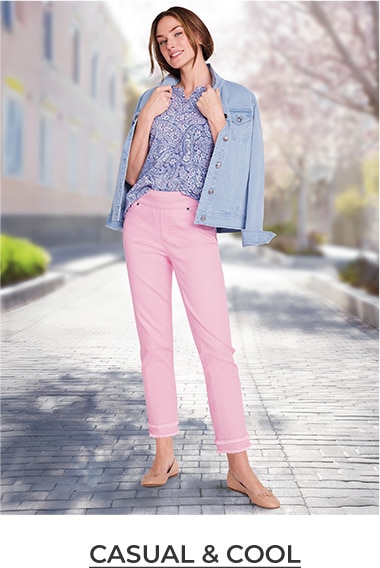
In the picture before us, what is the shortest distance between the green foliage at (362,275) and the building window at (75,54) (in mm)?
9184

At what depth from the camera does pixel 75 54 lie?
1656cm

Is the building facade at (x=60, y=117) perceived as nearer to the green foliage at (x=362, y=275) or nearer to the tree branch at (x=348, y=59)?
the tree branch at (x=348, y=59)

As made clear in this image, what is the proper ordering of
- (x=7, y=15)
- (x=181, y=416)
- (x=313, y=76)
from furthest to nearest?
(x=7, y=15) < (x=313, y=76) < (x=181, y=416)

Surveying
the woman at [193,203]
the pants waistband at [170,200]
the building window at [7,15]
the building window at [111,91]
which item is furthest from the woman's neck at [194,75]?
the building window at [111,91]

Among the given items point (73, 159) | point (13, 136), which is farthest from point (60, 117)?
point (13, 136)

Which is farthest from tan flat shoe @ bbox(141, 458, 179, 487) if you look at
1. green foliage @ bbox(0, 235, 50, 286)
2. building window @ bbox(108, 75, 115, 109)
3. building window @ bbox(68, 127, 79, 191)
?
building window @ bbox(108, 75, 115, 109)

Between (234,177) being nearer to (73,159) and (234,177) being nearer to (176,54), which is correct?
(176,54)

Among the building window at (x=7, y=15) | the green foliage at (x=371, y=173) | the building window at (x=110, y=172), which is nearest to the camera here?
the building window at (x=7, y=15)

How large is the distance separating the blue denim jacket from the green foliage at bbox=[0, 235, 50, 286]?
4358 mm

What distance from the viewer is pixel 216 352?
2.60m

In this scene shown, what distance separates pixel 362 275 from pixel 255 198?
5888 mm

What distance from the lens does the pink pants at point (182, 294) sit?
257cm

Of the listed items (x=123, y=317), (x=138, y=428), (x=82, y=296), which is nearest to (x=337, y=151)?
(x=82, y=296)

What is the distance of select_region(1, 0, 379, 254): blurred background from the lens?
12.0 metres
